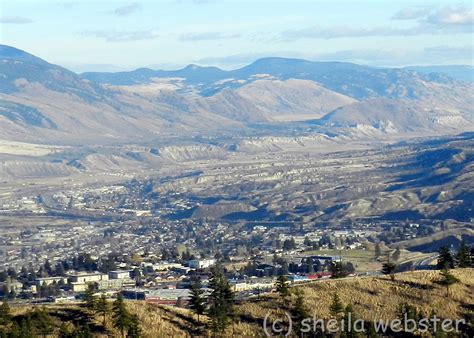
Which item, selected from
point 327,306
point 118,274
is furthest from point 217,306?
point 118,274

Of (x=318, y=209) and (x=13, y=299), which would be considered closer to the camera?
(x=13, y=299)

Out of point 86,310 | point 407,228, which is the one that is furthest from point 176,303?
point 407,228

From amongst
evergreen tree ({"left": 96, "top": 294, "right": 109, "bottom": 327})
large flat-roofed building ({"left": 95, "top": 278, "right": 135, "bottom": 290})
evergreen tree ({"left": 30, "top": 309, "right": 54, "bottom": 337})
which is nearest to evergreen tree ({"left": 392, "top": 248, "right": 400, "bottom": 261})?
large flat-roofed building ({"left": 95, "top": 278, "right": 135, "bottom": 290})

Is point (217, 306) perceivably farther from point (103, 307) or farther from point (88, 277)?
point (88, 277)

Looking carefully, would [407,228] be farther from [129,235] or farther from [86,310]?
[86,310]

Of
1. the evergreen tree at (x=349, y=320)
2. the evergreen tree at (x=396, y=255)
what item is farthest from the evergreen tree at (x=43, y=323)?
the evergreen tree at (x=396, y=255)

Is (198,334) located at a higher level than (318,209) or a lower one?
higher

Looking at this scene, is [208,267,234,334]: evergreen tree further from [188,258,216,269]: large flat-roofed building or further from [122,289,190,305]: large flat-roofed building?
[188,258,216,269]: large flat-roofed building
